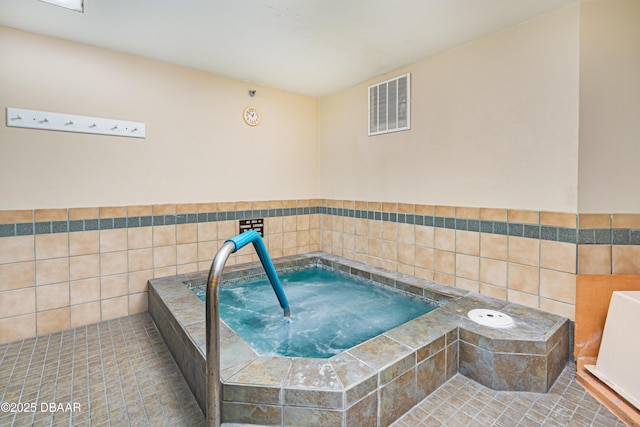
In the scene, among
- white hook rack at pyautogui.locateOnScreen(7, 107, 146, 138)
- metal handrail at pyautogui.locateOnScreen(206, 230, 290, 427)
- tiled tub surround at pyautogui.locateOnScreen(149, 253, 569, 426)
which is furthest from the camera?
white hook rack at pyautogui.locateOnScreen(7, 107, 146, 138)

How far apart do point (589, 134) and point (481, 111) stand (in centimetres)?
75

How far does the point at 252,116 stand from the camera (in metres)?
3.59

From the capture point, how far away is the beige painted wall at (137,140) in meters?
2.38

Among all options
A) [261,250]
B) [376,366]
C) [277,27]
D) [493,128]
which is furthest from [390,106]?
[376,366]

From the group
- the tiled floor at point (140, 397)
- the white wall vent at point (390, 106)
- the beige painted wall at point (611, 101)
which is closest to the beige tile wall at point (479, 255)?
the beige painted wall at point (611, 101)

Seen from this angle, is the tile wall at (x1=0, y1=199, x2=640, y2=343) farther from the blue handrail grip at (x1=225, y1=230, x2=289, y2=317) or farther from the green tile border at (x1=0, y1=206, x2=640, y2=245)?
the blue handrail grip at (x1=225, y1=230, x2=289, y2=317)

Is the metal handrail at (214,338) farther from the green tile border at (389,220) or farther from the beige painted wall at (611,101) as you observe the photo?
the beige painted wall at (611,101)

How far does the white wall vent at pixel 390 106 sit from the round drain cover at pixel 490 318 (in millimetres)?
1833

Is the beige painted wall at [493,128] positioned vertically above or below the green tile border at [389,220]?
above

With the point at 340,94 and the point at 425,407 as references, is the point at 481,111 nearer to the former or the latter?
the point at 340,94

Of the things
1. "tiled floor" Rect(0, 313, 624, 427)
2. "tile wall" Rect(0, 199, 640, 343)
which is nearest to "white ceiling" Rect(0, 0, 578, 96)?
"tile wall" Rect(0, 199, 640, 343)

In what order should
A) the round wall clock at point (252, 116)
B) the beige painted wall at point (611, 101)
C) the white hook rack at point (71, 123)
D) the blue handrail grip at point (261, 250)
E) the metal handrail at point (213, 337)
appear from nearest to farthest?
the metal handrail at point (213, 337) → the blue handrail grip at point (261, 250) → the beige painted wall at point (611, 101) → the white hook rack at point (71, 123) → the round wall clock at point (252, 116)

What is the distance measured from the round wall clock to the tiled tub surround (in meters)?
2.08

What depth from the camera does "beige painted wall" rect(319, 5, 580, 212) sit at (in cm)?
209
